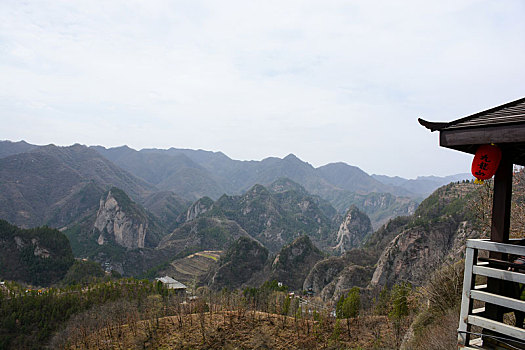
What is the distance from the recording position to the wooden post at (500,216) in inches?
170

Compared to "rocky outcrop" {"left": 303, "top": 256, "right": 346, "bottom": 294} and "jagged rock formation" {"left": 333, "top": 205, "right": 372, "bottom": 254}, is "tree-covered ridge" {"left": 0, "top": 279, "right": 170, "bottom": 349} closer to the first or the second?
"rocky outcrop" {"left": 303, "top": 256, "right": 346, "bottom": 294}

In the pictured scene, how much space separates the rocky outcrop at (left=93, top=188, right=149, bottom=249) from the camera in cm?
11556

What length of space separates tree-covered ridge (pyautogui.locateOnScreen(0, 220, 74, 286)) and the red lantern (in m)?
72.2

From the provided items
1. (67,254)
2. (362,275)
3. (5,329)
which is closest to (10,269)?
(67,254)

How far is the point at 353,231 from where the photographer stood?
118 m

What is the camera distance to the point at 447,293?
8828 millimetres

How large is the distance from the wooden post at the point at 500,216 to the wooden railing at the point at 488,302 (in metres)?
0.06

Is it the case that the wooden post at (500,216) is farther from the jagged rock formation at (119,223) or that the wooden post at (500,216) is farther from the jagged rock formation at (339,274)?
the jagged rock formation at (119,223)

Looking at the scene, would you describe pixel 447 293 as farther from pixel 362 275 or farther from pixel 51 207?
pixel 51 207

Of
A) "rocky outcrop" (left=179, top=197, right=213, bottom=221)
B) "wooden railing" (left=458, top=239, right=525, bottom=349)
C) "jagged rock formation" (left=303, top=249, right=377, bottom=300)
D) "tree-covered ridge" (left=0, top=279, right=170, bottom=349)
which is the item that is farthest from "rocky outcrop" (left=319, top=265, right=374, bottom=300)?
"rocky outcrop" (left=179, top=197, right=213, bottom=221)

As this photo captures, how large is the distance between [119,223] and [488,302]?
125194 millimetres

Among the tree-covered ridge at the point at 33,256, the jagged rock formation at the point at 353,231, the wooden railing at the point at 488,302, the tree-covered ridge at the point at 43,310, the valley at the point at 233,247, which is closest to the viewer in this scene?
the wooden railing at the point at 488,302

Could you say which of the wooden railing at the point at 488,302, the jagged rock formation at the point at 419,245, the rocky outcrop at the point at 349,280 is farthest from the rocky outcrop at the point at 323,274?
the wooden railing at the point at 488,302

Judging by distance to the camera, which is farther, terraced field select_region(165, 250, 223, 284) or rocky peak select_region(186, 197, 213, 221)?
rocky peak select_region(186, 197, 213, 221)
